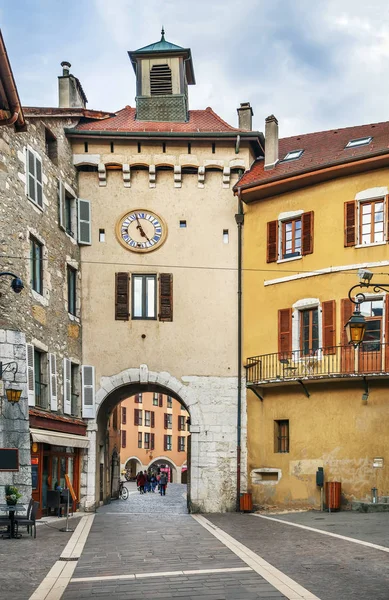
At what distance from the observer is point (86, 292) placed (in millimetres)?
30906

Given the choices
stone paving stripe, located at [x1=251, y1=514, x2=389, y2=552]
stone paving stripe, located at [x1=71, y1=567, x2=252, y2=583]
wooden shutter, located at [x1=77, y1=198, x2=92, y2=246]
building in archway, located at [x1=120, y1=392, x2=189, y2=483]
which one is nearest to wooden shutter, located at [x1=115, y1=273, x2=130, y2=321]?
wooden shutter, located at [x1=77, y1=198, x2=92, y2=246]

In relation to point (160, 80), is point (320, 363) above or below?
below

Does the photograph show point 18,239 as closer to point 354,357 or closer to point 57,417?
point 57,417

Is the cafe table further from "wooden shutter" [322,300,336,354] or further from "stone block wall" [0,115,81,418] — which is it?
"wooden shutter" [322,300,336,354]

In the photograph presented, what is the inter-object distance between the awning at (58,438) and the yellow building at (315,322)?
18.0 feet

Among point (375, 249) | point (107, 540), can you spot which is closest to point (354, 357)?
point (375, 249)

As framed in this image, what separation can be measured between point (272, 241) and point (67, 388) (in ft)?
26.7

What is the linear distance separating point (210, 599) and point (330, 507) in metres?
16.8

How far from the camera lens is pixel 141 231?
31344 millimetres

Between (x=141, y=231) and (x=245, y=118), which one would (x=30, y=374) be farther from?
(x=245, y=118)

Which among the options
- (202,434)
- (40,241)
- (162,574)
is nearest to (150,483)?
(202,434)

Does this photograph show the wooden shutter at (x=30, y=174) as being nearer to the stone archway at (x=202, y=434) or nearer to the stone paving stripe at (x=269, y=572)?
the stone archway at (x=202, y=434)

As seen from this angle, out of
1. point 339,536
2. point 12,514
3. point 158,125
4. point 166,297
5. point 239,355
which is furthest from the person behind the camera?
point 158,125

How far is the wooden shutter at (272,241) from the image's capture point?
2994 cm
